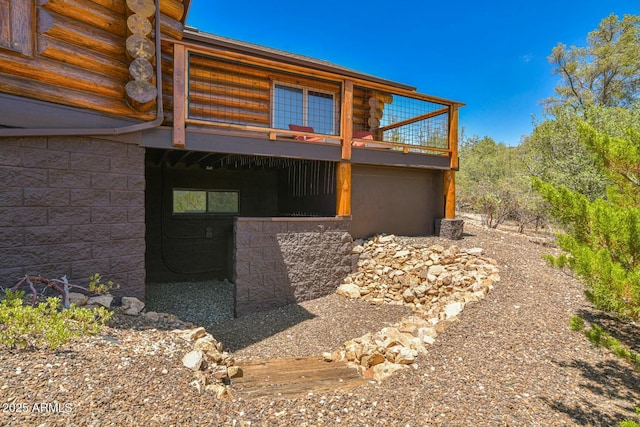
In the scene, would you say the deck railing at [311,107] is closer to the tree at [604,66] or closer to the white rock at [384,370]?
the white rock at [384,370]

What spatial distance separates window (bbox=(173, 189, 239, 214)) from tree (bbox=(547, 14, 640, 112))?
54.0 feet

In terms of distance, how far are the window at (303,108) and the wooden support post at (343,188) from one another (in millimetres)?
1878

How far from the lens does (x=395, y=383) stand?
10.1 feet

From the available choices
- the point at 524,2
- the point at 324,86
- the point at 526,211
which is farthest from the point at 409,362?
the point at 524,2

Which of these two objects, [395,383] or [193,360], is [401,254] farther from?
[193,360]

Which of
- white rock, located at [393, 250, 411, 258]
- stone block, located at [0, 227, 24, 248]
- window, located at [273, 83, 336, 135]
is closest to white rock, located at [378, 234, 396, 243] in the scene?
white rock, located at [393, 250, 411, 258]

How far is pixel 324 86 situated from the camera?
7.94m

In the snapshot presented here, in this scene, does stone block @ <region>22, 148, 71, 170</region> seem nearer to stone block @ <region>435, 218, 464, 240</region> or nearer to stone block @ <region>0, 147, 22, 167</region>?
stone block @ <region>0, 147, 22, 167</region>

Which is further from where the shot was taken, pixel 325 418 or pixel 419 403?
pixel 419 403

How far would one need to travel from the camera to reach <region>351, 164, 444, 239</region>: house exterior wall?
6828 millimetres

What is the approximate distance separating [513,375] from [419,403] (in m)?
1.10

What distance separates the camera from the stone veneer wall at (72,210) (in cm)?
357

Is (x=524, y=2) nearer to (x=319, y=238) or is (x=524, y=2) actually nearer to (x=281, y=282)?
(x=319, y=238)

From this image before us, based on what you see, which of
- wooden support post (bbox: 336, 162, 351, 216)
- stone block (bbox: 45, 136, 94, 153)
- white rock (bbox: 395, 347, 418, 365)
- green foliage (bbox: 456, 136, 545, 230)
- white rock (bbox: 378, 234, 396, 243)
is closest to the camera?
white rock (bbox: 395, 347, 418, 365)
